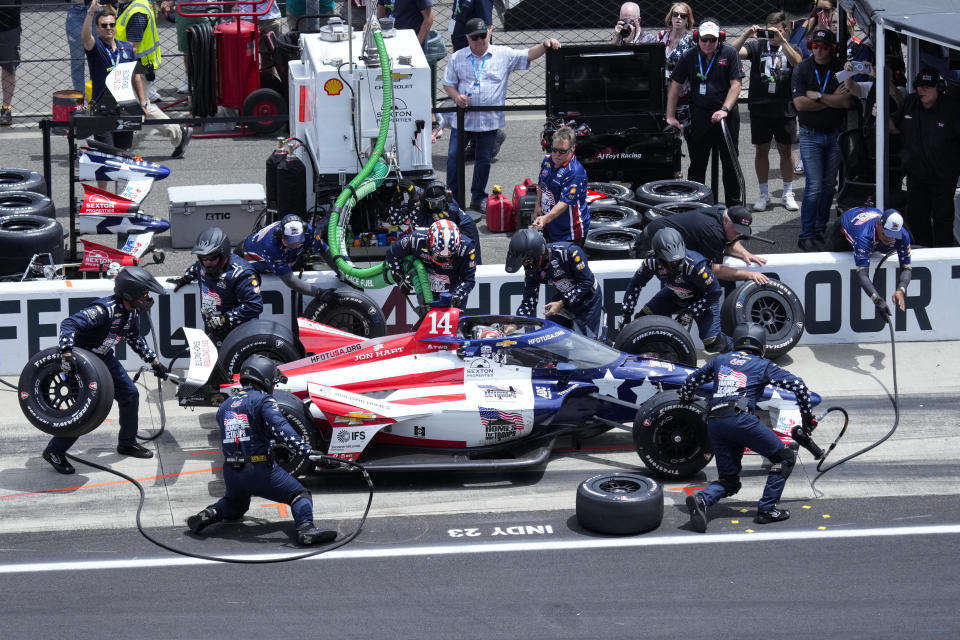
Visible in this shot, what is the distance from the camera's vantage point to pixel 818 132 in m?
17.5

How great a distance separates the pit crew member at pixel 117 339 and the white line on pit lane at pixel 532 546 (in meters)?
1.87

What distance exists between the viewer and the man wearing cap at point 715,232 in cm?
1510

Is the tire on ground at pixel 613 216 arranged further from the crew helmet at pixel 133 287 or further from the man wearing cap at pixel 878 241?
the crew helmet at pixel 133 287

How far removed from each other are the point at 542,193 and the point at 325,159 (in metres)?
2.52

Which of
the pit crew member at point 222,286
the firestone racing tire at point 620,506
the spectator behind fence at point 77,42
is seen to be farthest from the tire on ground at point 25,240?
the firestone racing tire at point 620,506

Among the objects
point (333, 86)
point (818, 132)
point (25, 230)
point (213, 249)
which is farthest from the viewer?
point (818, 132)

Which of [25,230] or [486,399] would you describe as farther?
[25,230]

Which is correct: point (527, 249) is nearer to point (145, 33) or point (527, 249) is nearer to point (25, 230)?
point (25, 230)

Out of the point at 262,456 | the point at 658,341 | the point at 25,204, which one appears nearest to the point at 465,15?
the point at 25,204

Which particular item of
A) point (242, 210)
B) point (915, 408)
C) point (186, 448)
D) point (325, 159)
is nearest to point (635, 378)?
point (915, 408)

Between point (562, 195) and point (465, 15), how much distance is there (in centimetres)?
522

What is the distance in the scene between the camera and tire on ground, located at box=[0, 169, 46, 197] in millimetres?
17438

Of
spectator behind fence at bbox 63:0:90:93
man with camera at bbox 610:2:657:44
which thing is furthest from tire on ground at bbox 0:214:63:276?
man with camera at bbox 610:2:657:44

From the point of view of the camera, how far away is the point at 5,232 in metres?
16.0
